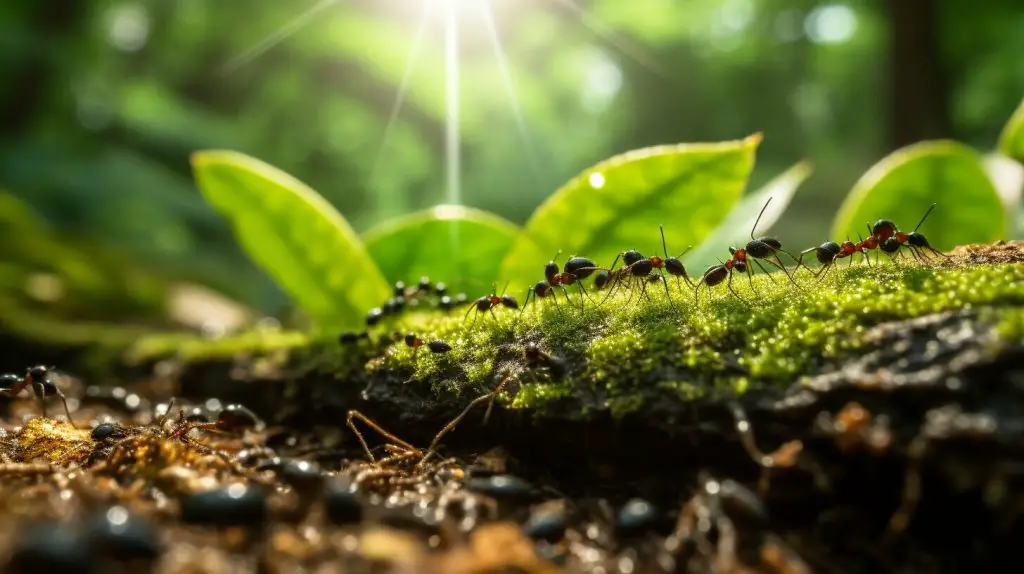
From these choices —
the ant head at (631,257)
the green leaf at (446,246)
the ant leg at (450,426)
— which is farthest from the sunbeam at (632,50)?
the ant leg at (450,426)

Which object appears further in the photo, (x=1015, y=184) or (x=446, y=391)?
(x=1015, y=184)

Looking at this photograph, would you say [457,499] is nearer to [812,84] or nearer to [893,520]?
[893,520]

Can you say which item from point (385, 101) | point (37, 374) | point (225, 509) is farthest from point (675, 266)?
point (385, 101)

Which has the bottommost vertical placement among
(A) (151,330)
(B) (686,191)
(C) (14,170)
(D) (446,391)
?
(D) (446,391)

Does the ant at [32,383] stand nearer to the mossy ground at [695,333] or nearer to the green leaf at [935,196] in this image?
the mossy ground at [695,333]

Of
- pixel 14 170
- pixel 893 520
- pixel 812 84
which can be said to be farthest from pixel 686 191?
pixel 812 84

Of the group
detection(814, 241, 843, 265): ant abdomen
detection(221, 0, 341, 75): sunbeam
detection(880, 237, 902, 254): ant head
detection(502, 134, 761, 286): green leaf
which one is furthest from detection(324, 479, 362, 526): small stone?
detection(221, 0, 341, 75): sunbeam

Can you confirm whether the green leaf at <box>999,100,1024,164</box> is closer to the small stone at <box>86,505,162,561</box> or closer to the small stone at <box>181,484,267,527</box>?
the small stone at <box>181,484,267,527</box>
